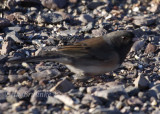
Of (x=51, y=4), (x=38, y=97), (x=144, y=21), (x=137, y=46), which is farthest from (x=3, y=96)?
(x=144, y=21)

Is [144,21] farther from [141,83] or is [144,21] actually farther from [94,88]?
[94,88]

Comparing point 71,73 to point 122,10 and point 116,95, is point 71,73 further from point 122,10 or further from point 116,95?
point 122,10

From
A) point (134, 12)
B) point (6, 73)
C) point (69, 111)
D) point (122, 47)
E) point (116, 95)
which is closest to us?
point (69, 111)

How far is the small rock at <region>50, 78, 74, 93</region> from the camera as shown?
10.5 ft

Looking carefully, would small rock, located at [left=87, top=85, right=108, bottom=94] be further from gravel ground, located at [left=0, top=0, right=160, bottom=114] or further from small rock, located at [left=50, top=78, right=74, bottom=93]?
small rock, located at [left=50, top=78, right=74, bottom=93]

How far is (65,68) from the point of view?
3807 millimetres

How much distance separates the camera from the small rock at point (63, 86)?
319 centimetres

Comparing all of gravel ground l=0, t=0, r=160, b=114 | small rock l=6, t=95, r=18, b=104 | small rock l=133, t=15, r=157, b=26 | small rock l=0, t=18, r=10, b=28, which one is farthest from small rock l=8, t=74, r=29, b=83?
small rock l=133, t=15, r=157, b=26

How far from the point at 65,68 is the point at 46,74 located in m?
0.37

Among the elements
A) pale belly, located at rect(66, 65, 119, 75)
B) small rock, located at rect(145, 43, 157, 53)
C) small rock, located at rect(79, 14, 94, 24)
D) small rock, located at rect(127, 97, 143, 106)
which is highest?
small rock, located at rect(79, 14, 94, 24)

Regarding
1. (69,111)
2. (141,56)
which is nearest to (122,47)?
(141,56)

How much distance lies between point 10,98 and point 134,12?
307 cm

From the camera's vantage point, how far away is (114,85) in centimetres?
330

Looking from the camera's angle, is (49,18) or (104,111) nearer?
(104,111)
